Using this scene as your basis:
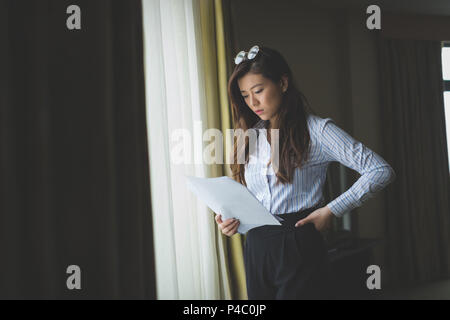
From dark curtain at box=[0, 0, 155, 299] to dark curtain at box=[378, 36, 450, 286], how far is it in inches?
79.0

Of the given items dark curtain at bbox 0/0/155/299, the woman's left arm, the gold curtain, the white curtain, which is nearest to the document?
the woman's left arm

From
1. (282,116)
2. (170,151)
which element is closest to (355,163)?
(282,116)

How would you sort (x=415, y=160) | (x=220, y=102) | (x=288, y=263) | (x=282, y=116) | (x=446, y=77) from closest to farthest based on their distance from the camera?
(x=288, y=263) → (x=282, y=116) → (x=220, y=102) → (x=415, y=160) → (x=446, y=77)

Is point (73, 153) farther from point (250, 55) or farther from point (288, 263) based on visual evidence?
point (288, 263)

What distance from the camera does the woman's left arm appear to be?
101 cm

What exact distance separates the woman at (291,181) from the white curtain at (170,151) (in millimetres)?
497

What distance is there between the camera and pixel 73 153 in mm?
1228

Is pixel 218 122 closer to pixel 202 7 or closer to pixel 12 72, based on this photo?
pixel 202 7

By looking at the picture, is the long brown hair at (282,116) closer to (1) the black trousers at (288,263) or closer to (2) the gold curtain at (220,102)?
(1) the black trousers at (288,263)

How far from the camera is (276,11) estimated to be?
94.9 inches

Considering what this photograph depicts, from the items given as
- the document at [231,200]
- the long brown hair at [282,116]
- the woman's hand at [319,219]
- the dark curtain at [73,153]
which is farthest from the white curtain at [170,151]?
the woman's hand at [319,219]

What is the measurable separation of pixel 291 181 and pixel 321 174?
0.11 metres

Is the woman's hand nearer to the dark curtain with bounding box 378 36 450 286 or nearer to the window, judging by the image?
the dark curtain with bounding box 378 36 450 286

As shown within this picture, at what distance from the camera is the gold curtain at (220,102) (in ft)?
5.76
